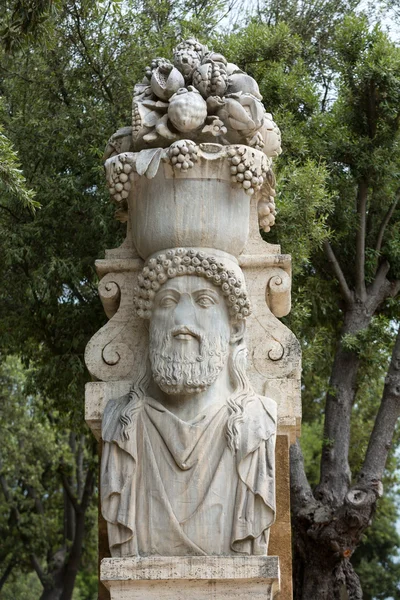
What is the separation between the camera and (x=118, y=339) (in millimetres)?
6570

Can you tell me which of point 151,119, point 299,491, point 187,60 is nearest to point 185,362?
point 151,119

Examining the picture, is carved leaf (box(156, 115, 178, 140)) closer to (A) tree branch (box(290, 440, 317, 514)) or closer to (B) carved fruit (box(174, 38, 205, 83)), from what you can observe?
(B) carved fruit (box(174, 38, 205, 83))

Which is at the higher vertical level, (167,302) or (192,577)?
(167,302)

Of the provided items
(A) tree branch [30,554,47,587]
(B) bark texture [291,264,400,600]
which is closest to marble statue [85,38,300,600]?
(B) bark texture [291,264,400,600]

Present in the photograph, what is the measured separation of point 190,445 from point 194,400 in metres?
0.28

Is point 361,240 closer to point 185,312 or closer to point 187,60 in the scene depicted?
point 187,60

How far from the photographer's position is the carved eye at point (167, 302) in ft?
20.5

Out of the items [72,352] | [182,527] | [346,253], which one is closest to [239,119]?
[182,527]

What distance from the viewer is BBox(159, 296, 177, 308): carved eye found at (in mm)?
6250

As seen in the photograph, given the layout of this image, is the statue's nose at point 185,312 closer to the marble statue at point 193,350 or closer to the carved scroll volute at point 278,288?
the marble statue at point 193,350

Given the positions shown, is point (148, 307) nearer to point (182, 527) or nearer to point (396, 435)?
point (182, 527)

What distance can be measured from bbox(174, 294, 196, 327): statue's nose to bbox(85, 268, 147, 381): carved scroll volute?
16.6 inches

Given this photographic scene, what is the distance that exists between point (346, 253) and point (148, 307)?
7971 mm

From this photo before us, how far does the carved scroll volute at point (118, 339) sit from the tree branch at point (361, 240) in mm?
6854
